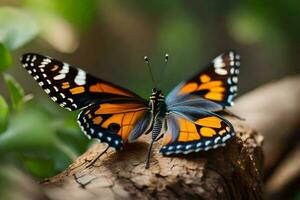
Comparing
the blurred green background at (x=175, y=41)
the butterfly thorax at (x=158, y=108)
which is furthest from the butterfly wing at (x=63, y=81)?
the blurred green background at (x=175, y=41)

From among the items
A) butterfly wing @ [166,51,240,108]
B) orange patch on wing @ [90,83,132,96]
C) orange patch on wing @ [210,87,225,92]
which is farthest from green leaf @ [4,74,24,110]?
orange patch on wing @ [210,87,225,92]

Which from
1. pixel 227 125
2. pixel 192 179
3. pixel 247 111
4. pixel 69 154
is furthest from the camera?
pixel 247 111

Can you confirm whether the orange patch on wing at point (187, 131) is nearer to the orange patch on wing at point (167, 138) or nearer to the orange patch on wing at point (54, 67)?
the orange patch on wing at point (167, 138)

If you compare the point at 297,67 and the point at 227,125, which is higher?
the point at 227,125

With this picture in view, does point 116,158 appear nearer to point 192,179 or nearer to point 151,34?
point 192,179

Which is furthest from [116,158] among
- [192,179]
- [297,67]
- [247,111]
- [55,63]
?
[297,67]

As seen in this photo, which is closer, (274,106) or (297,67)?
(274,106)

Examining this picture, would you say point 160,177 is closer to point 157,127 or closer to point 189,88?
point 157,127

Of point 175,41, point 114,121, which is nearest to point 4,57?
point 114,121
